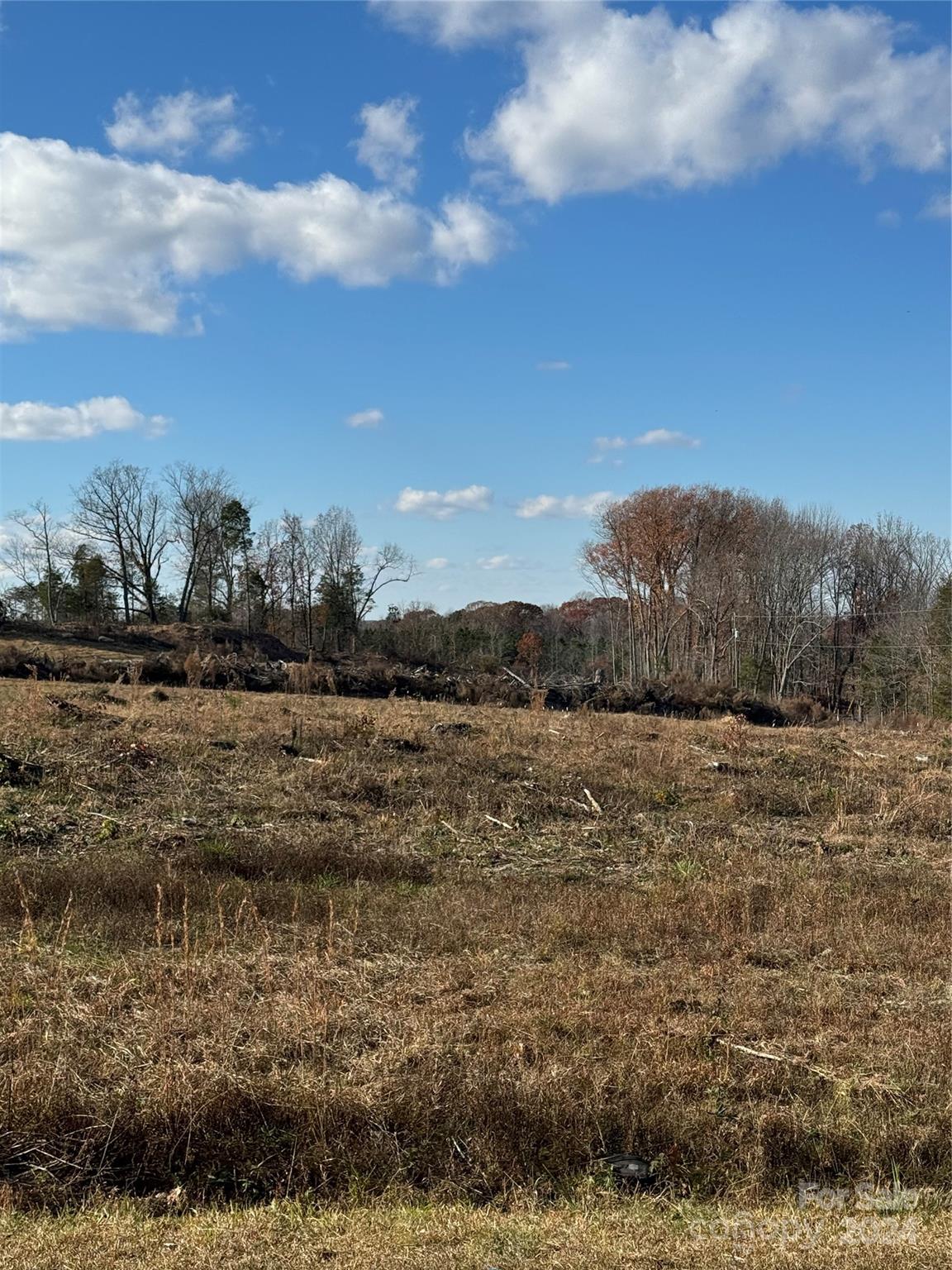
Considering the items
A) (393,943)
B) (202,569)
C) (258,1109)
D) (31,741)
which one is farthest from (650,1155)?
(202,569)

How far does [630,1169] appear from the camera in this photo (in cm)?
458

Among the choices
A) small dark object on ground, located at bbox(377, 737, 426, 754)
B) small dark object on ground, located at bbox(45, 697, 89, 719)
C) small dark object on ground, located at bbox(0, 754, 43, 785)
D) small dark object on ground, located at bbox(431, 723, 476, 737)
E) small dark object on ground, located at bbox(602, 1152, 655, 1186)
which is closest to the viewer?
small dark object on ground, located at bbox(602, 1152, 655, 1186)

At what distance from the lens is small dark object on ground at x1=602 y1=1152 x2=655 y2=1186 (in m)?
4.52

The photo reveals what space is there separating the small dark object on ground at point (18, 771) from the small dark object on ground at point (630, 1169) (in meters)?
9.67

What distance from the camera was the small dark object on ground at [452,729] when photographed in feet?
55.1

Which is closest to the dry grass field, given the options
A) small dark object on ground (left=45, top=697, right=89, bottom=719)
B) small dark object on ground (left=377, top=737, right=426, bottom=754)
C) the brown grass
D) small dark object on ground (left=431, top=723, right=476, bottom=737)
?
the brown grass

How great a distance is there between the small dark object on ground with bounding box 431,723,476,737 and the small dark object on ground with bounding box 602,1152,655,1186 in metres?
12.0

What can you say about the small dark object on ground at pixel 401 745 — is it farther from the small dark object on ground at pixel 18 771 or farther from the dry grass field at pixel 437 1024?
the small dark object on ground at pixel 18 771

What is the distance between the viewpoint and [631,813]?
1333cm

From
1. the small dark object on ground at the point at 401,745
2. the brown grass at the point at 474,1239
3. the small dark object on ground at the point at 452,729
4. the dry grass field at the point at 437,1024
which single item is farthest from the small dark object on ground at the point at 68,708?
the brown grass at the point at 474,1239

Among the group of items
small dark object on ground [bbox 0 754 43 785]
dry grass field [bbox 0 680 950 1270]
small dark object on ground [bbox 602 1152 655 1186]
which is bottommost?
small dark object on ground [bbox 602 1152 655 1186]

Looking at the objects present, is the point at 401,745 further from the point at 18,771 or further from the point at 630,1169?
the point at 630,1169

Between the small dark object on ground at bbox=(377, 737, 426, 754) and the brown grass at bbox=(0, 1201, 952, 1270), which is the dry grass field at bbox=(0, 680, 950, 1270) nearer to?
the brown grass at bbox=(0, 1201, 952, 1270)

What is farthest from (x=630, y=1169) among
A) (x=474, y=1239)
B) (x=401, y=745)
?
(x=401, y=745)
